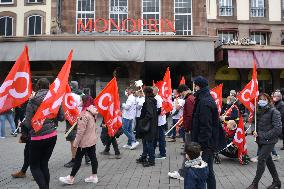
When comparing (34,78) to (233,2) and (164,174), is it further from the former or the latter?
(164,174)

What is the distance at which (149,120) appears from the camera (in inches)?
307

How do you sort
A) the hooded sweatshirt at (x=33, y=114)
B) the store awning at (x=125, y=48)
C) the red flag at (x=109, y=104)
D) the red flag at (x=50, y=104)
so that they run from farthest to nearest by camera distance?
the store awning at (x=125, y=48) < the red flag at (x=109, y=104) < the hooded sweatshirt at (x=33, y=114) < the red flag at (x=50, y=104)

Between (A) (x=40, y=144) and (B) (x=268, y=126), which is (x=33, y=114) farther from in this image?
(B) (x=268, y=126)

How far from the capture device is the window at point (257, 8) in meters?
24.7

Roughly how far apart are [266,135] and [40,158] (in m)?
3.72

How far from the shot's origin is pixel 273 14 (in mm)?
24719

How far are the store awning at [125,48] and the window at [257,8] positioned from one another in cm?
713

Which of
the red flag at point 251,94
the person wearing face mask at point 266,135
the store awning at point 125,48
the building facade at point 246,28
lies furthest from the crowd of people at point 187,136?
the building facade at point 246,28

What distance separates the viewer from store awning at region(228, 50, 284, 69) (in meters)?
20.1

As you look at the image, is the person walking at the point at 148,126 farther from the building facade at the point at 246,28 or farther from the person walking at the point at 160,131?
the building facade at the point at 246,28

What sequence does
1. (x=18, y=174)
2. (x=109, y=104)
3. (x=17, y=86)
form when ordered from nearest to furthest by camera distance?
(x=17, y=86)
(x=18, y=174)
(x=109, y=104)

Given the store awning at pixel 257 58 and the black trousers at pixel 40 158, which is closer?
the black trousers at pixel 40 158

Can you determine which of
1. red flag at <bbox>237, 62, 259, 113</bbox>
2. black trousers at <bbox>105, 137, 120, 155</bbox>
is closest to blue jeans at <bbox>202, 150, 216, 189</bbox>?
red flag at <bbox>237, 62, 259, 113</bbox>

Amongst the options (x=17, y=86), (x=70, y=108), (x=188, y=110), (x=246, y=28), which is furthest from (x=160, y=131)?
(x=246, y=28)
